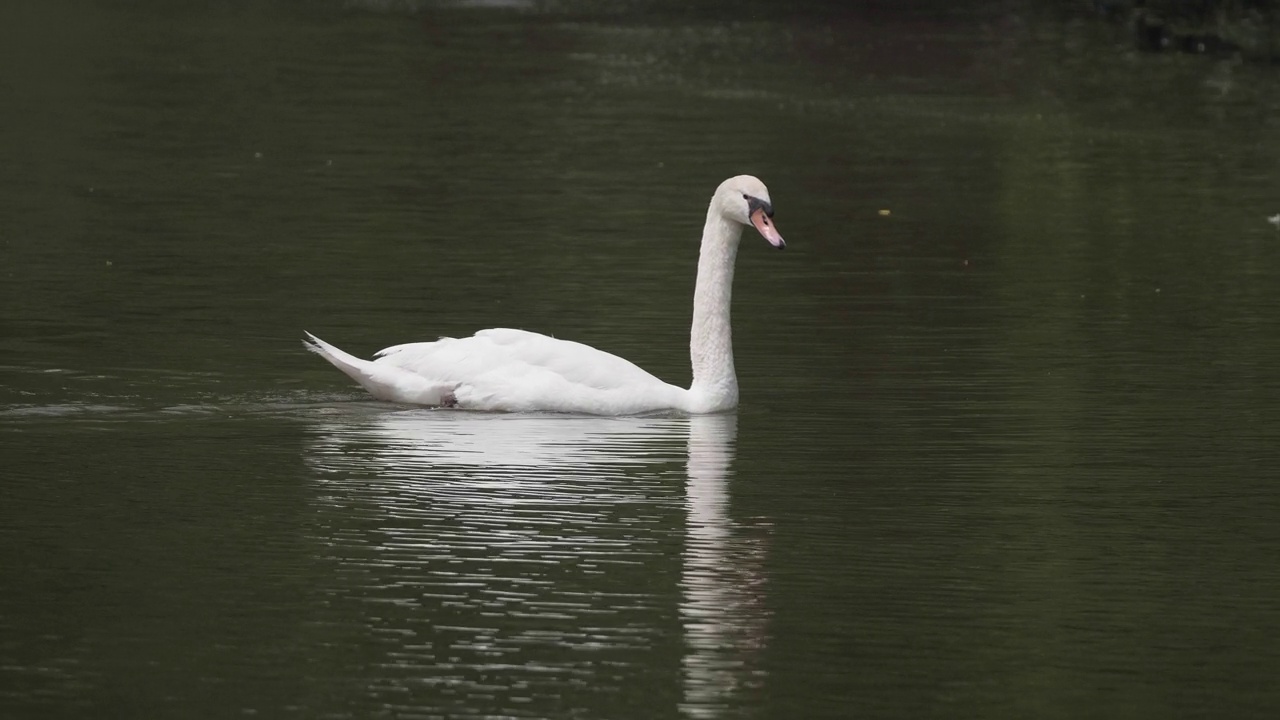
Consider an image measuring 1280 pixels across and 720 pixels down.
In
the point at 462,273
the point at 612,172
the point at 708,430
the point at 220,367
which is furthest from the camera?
the point at 612,172

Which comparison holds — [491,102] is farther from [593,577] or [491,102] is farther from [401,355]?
[593,577]

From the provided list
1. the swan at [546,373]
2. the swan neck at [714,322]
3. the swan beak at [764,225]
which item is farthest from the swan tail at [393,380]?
the swan beak at [764,225]

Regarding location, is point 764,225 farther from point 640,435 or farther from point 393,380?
point 393,380

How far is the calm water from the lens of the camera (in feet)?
26.3

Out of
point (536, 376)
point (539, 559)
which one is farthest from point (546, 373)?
point (539, 559)

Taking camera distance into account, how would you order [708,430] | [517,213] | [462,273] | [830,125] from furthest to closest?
Result: [830,125] → [517,213] → [462,273] → [708,430]

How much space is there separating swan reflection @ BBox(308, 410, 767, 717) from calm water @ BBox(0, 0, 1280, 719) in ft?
0.08

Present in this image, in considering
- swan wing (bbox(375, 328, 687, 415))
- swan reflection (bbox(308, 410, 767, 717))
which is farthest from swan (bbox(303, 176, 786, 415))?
swan reflection (bbox(308, 410, 767, 717))

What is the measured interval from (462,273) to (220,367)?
4090 mm

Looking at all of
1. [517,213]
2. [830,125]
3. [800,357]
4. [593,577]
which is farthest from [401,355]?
[830,125]

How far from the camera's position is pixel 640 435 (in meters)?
12.0

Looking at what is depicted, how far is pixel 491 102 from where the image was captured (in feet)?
103

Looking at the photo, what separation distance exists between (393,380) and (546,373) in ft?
2.41

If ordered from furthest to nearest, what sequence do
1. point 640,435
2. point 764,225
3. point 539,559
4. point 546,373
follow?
point 764,225
point 546,373
point 640,435
point 539,559
